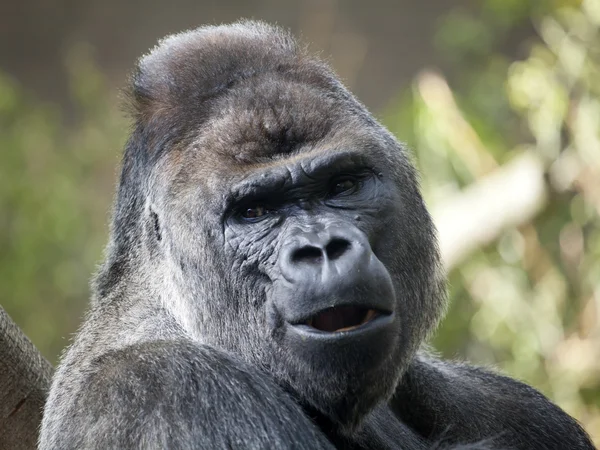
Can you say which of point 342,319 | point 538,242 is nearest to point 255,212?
point 342,319

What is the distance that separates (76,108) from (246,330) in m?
11.7

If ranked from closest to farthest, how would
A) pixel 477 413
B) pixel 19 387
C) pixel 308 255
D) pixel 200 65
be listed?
pixel 308 255, pixel 19 387, pixel 200 65, pixel 477 413

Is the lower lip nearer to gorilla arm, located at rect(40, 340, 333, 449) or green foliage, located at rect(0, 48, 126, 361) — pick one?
gorilla arm, located at rect(40, 340, 333, 449)

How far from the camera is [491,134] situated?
9820 millimetres

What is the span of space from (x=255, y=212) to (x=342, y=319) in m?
0.60

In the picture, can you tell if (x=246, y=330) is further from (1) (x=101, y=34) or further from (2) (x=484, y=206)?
(1) (x=101, y=34)

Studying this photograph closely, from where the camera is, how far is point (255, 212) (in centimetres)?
365

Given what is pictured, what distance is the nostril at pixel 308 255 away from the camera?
3322 mm

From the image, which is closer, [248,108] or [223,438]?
[223,438]

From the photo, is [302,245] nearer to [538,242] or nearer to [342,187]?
[342,187]

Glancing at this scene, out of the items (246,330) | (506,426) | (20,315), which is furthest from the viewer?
(20,315)

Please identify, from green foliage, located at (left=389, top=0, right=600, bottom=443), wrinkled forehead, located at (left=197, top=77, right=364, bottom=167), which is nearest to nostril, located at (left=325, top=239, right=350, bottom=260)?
wrinkled forehead, located at (left=197, top=77, right=364, bottom=167)

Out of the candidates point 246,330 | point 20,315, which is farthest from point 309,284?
point 20,315

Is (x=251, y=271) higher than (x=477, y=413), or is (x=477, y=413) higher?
(x=251, y=271)
